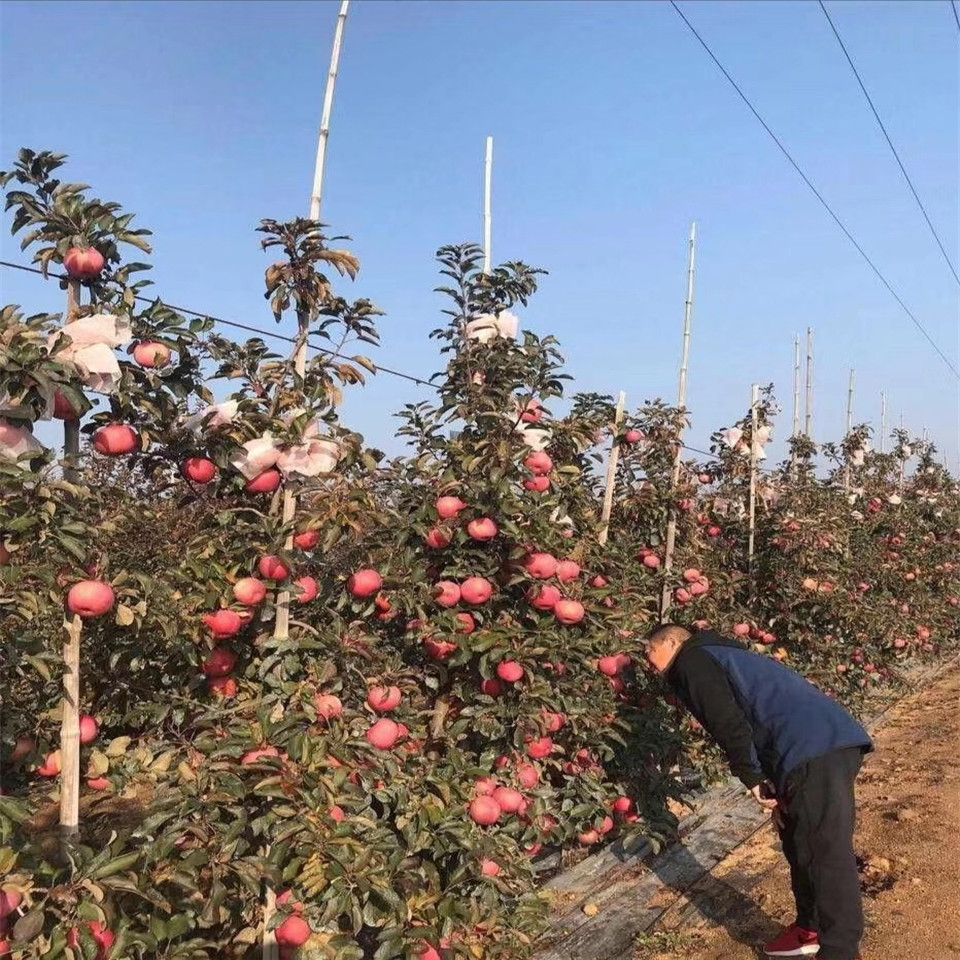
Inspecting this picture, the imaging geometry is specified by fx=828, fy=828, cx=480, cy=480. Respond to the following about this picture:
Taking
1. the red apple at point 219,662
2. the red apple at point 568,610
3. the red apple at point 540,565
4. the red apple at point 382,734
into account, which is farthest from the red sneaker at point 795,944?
the red apple at point 219,662

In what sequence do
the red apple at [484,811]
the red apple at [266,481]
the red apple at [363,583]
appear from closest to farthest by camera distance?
the red apple at [266,481]
the red apple at [363,583]
the red apple at [484,811]

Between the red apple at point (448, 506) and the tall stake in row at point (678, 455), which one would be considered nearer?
the red apple at point (448, 506)

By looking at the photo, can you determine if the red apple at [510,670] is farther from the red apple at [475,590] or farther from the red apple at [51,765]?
the red apple at [51,765]

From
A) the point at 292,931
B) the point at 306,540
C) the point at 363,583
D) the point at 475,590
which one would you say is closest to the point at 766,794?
the point at 475,590

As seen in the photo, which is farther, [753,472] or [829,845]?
[753,472]

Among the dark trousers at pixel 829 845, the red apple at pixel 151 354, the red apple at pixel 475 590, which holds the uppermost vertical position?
the red apple at pixel 151 354

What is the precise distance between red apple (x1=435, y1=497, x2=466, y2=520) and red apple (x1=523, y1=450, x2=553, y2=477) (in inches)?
12.9

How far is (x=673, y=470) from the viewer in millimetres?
5289

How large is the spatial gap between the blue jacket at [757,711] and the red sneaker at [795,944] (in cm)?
58

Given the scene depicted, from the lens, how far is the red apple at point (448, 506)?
10.3 feet

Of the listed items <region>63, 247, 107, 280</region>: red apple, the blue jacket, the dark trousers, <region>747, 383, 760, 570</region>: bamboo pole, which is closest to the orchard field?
<region>63, 247, 107, 280</region>: red apple

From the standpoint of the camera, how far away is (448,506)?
3.14 meters

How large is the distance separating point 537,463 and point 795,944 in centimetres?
211

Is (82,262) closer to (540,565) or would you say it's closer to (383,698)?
(383,698)
